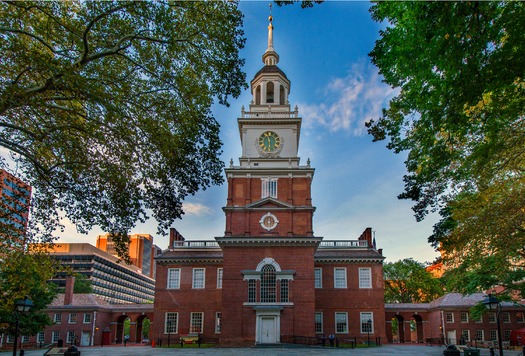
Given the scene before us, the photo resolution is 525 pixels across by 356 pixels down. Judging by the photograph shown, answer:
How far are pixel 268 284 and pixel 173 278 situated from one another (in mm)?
12111

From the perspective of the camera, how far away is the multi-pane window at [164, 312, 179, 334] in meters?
41.4

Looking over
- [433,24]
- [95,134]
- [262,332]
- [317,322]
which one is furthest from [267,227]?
[433,24]

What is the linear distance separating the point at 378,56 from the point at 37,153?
1178 cm

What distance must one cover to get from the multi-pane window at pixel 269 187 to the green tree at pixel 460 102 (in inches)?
792

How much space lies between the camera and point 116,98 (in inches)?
502

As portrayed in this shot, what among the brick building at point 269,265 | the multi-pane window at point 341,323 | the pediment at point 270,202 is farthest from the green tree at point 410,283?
the pediment at point 270,202

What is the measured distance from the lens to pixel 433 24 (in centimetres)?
971

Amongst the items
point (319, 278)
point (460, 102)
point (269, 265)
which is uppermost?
point (460, 102)

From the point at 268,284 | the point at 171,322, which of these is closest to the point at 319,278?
the point at 268,284

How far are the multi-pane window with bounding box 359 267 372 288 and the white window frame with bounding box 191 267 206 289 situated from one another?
15.7 metres

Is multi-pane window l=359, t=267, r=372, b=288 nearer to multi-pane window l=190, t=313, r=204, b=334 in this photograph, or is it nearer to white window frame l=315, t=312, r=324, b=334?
white window frame l=315, t=312, r=324, b=334

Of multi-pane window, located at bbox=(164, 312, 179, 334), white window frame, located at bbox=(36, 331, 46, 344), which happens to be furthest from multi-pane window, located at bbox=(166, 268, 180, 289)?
white window frame, located at bbox=(36, 331, 46, 344)

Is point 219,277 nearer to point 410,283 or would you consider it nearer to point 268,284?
point 268,284

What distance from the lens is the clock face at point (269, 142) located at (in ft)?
131
